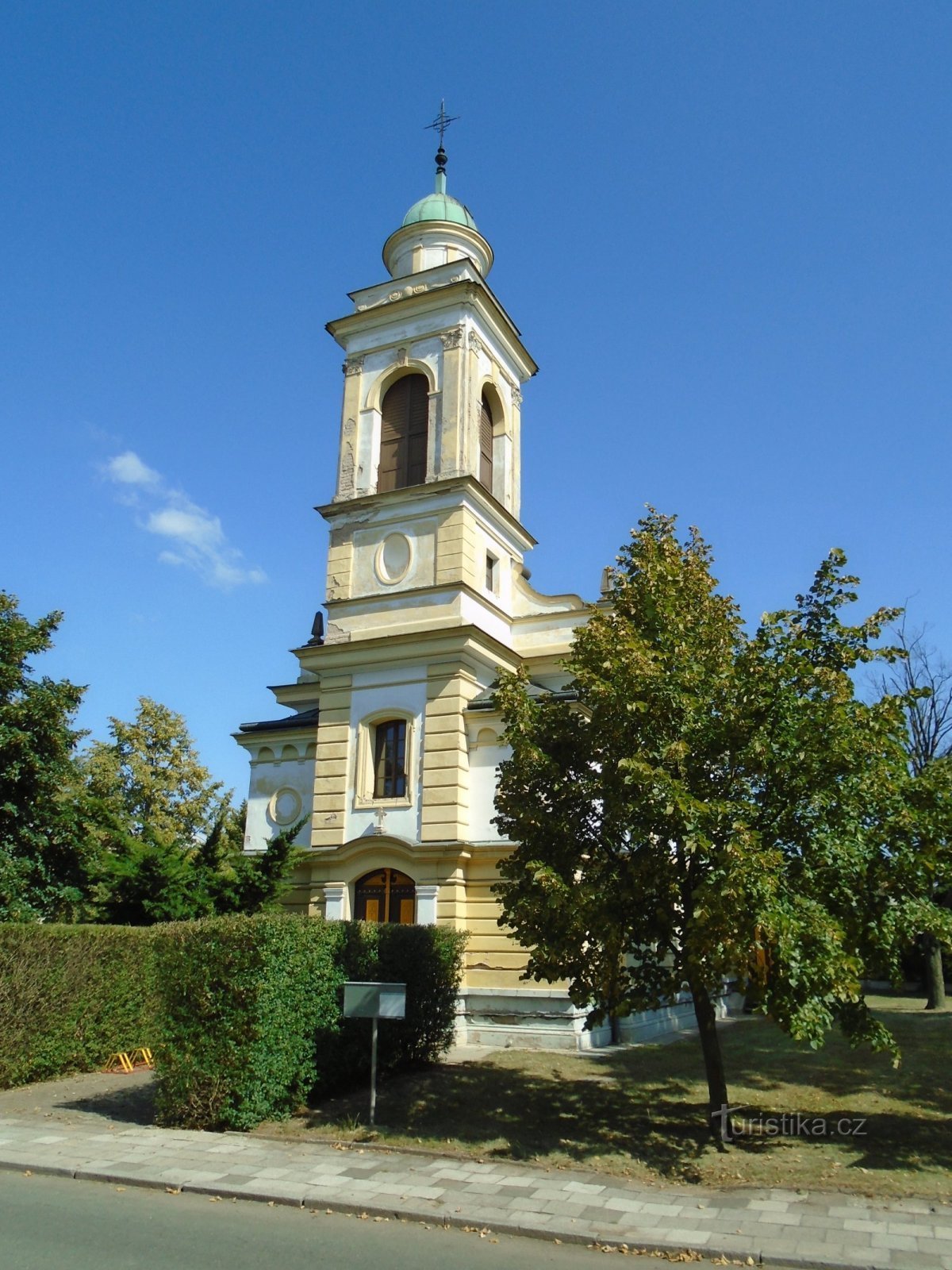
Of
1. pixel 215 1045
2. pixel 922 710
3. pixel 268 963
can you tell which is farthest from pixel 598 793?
pixel 922 710

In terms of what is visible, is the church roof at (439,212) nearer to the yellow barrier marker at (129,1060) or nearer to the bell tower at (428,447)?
the bell tower at (428,447)

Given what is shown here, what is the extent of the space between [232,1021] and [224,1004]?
0.24 metres

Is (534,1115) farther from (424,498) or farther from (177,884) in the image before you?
(424,498)

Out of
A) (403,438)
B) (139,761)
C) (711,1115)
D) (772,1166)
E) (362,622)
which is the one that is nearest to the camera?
(772,1166)

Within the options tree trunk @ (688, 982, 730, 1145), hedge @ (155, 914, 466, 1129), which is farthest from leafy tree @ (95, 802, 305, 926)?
tree trunk @ (688, 982, 730, 1145)

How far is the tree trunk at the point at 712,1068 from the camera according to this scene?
1066cm

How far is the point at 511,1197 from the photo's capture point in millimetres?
8836

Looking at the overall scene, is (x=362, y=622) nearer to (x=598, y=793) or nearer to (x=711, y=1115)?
(x=598, y=793)

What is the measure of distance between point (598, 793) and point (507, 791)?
139cm

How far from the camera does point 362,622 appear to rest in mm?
22891

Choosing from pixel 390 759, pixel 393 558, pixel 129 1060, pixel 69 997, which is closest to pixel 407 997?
A: pixel 129 1060

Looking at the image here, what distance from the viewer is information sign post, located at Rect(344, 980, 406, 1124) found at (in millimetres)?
11820

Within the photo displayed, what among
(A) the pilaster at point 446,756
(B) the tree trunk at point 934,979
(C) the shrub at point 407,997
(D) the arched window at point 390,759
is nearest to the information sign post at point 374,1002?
(C) the shrub at point 407,997

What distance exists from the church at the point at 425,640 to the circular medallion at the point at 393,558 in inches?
1.9
